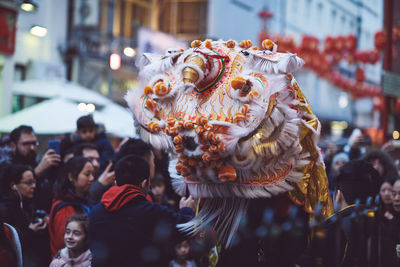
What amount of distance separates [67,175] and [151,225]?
1.43m

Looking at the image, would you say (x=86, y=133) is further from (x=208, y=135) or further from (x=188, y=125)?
(x=208, y=135)

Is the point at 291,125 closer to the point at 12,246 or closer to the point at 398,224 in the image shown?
the point at 398,224

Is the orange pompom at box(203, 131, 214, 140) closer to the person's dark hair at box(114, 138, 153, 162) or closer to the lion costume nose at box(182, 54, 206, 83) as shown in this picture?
the lion costume nose at box(182, 54, 206, 83)

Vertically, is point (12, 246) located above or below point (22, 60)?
below

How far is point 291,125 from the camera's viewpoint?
2.68 meters

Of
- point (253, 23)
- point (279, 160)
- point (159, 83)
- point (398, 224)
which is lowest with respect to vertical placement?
point (398, 224)

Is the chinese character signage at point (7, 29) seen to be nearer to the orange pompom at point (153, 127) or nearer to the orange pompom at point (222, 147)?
the orange pompom at point (153, 127)

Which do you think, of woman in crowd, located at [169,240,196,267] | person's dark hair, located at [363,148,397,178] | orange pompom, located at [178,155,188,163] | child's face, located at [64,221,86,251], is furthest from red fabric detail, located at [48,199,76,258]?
person's dark hair, located at [363,148,397,178]

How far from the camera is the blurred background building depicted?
1145 centimetres

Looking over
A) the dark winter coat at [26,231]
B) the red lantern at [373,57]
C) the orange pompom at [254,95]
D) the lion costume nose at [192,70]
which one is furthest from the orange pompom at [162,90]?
the red lantern at [373,57]

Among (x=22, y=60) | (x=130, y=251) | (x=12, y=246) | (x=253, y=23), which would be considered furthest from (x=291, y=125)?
(x=253, y=23)

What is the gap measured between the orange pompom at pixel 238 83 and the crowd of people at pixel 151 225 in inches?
24.0

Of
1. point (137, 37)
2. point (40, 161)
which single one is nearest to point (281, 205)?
point (40, 161)

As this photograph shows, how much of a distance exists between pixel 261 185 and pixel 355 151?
4573mm
